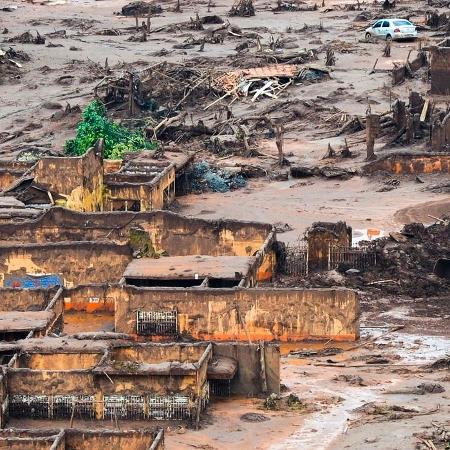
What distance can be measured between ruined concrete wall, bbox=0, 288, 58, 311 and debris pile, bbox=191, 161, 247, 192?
12276mm

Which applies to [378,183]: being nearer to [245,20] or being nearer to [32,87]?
[32,87]

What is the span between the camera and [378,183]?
1788 inches

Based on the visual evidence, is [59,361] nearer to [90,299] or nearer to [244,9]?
[90,299]

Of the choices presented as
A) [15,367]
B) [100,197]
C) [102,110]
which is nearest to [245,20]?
[102,110]

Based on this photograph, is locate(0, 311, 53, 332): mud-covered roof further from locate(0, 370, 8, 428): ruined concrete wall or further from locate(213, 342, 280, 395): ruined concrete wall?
locate(213, 342, 280, 395): ruined concrete wall

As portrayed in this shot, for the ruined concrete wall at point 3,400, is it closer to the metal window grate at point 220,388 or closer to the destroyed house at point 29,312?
the destroyed house at point 29,312

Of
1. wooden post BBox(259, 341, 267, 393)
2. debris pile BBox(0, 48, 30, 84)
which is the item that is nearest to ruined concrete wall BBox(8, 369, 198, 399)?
wooden post BBox(259, 341, 267, 393)

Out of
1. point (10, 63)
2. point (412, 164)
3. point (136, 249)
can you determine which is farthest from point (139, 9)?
point (136, 249)

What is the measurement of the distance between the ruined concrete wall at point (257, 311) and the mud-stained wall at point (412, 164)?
41.3 ft

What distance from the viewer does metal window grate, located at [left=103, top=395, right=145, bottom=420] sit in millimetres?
29156

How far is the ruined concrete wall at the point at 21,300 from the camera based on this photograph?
33906 millimetres

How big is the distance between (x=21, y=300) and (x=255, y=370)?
5.49 meters

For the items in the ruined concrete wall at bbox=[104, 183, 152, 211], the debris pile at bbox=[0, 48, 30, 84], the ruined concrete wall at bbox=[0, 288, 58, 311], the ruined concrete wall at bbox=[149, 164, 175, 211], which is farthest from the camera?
the debris pile at bbox=[0, 48, 30, 84]

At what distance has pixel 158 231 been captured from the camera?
126 feet
